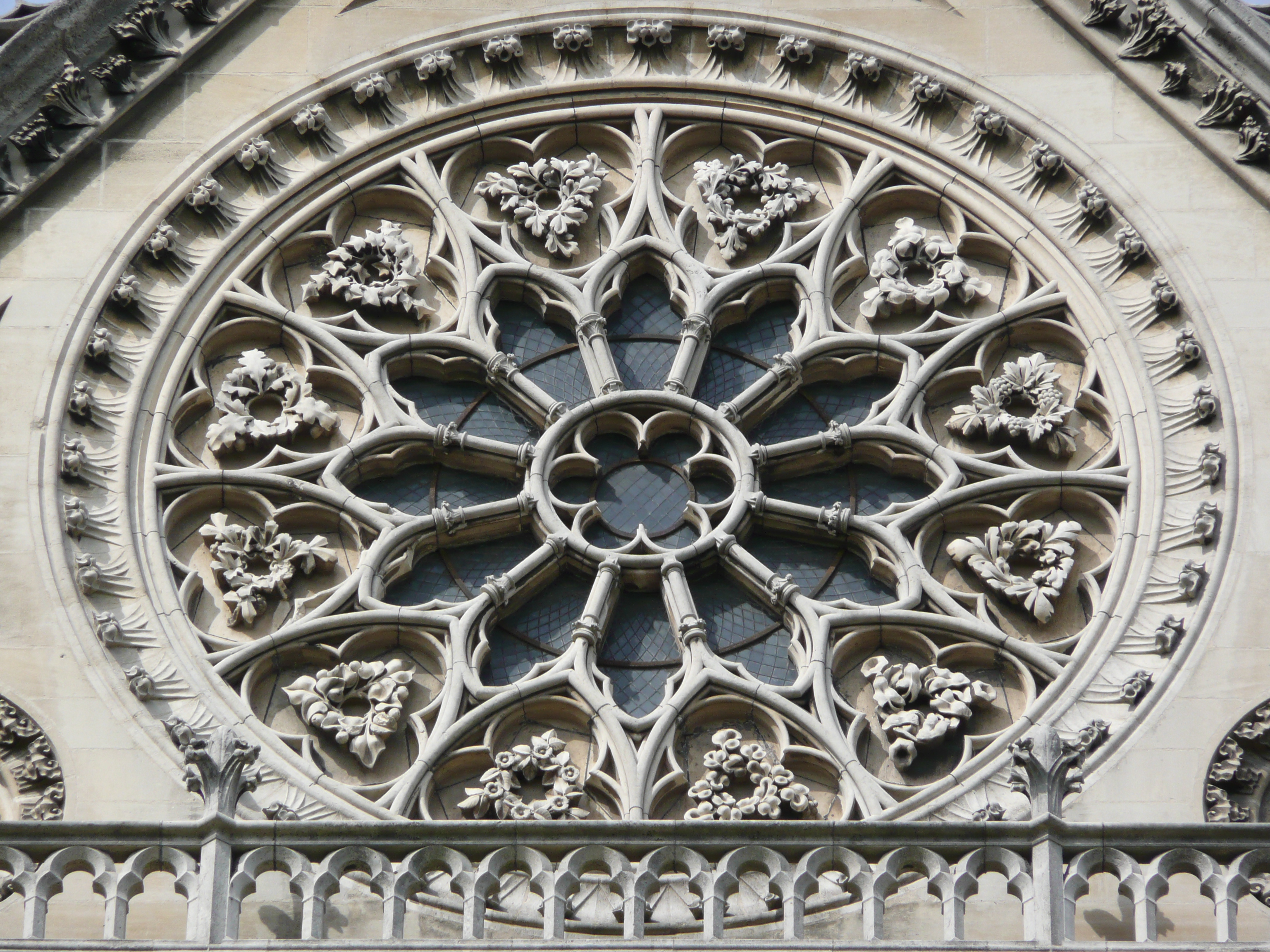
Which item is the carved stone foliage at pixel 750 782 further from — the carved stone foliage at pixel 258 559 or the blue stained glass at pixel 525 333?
the blue stained glass at pixel 525 333

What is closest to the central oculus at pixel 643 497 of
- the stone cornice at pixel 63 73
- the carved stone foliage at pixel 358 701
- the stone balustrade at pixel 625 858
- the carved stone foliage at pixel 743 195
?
the carved stone foliage at pixel 743 195

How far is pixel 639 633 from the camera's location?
19516mm

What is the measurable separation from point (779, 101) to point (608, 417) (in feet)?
9.43

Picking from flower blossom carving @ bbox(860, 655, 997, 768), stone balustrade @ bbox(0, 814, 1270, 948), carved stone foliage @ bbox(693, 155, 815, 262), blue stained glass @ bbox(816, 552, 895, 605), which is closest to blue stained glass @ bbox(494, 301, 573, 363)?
carved stone foliage @ bbox(693, 155, 815, 262)

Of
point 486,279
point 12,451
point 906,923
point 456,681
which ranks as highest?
point 486,279

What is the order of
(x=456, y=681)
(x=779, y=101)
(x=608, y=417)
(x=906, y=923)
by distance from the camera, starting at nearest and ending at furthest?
(x=906, y=923) < (x=456, y=681) < (x=608, y=417) < (x=779, y=101)

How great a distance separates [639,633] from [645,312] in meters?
2.61

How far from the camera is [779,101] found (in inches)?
848

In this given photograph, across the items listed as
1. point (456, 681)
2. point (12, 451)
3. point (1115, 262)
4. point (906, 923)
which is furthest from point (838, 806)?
point (12, 451)

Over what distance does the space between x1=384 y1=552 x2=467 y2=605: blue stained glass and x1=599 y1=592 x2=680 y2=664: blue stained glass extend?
982 millimetres

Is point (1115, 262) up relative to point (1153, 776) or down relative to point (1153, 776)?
up

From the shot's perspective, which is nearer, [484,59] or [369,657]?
[369,657]

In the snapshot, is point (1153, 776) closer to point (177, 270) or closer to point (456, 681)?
point (456, 681)

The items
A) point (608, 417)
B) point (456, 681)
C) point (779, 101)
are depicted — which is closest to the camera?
point (456, 681)
